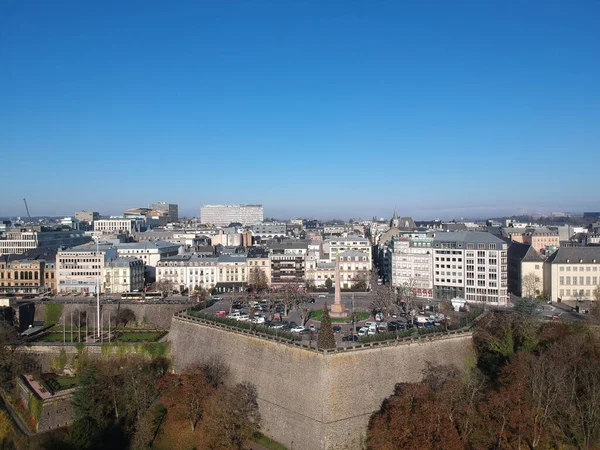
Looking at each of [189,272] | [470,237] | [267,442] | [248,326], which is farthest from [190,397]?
[470,237]

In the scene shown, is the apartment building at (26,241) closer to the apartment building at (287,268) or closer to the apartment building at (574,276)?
the apartment building at (287,268)

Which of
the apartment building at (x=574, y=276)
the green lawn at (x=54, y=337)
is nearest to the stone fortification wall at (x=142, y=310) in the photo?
the green lawn at (x=54, y=337)

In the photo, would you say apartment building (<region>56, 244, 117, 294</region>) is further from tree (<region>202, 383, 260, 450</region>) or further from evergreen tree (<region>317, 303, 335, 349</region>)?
evergreen tree (<region>317, 303, 335, 349</region>)

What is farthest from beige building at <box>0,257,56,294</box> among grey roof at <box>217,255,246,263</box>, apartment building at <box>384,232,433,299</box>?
apartment building at <box>384,232,433,299</box>

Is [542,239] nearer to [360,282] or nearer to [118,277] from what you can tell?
[360,282]

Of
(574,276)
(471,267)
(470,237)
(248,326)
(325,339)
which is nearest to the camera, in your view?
(325,339)

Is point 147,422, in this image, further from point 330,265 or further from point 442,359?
point 330,265
